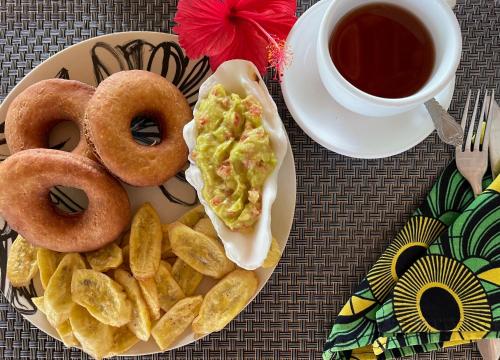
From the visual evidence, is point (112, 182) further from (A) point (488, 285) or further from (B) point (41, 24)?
(A) point (488, 285)

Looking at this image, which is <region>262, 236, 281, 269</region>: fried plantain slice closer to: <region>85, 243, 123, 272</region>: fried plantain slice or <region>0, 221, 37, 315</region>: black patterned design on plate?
<region>85, 243, 123, 272</region>: fried plantain slice

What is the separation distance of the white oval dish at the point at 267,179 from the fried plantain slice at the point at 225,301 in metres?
0.09

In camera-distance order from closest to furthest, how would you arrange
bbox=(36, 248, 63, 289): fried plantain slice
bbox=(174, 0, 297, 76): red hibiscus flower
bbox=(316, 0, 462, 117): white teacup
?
bbox=(316, 0, 462, 117): white teacup < bbox=(174, 0, 297, 76): red hibiscus flower < bbox=(36, 248, 63, 289): fried plantain slice

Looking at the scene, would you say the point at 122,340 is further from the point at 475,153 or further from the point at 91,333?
the point at 475,153

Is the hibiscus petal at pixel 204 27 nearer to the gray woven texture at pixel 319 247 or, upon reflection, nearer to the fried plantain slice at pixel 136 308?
the gray woven texture at pixel 319 247

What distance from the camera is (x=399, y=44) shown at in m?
0.99

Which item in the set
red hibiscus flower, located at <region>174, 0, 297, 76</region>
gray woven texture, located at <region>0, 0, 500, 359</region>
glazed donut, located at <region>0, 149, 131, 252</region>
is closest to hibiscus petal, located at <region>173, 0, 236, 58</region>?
red hibiscus flower, located at <region>174, 0, 297, 76</region>

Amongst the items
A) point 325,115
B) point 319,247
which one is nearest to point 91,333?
point 319,247

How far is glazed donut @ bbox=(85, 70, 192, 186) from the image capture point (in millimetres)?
1040

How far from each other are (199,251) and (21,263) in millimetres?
372

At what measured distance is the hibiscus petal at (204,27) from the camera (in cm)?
100

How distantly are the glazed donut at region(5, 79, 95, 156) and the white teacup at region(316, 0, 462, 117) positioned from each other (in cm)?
50

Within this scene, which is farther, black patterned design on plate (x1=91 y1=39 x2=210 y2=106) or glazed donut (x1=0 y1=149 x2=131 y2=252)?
black patterned design on plate (x1=91 y1=39 x2=210 y2=106)

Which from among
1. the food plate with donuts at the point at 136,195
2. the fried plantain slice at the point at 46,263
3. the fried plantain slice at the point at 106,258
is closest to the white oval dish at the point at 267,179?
the food plate with donuts at the point at 136,195
